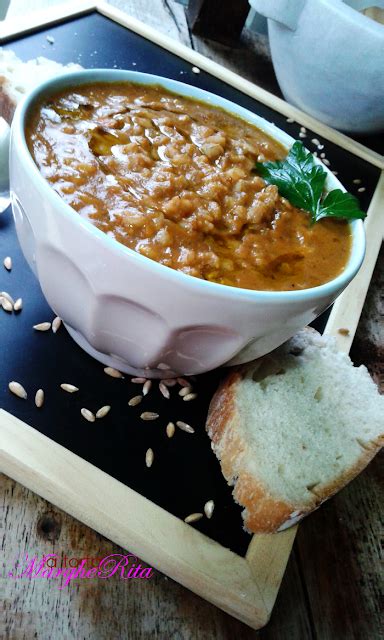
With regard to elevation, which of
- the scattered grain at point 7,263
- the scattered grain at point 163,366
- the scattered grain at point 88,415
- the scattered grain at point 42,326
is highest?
the scattered grain at point 163,366

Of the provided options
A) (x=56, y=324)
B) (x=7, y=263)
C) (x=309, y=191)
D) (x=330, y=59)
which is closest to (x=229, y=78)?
(x=330, y=59)

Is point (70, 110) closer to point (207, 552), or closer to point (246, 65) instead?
point (207, 552)

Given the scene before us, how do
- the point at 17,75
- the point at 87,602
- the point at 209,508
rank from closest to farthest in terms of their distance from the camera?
the point at 87,602, the point at 209,508, the point at 17,75

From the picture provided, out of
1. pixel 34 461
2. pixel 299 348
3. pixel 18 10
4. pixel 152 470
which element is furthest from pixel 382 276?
pixel 18 10

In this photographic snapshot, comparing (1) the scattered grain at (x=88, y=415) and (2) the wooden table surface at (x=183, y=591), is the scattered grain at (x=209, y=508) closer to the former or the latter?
(2) the wooden table surface at (x=183, y=591)

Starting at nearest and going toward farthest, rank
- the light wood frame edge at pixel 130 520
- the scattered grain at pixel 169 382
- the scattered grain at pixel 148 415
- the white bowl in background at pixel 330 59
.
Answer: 1. the light wood frame edge at pixel 130 520
2. the scattered grain at pixel 148 415
3. the scattered grain at pixel 169 382
4. the white bowl in background at pixel 330 59

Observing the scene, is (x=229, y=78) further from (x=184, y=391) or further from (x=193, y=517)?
(x=193, y=517)

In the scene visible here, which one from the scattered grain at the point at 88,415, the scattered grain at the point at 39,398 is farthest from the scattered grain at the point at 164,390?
the scattered grain at the point at 39,398
